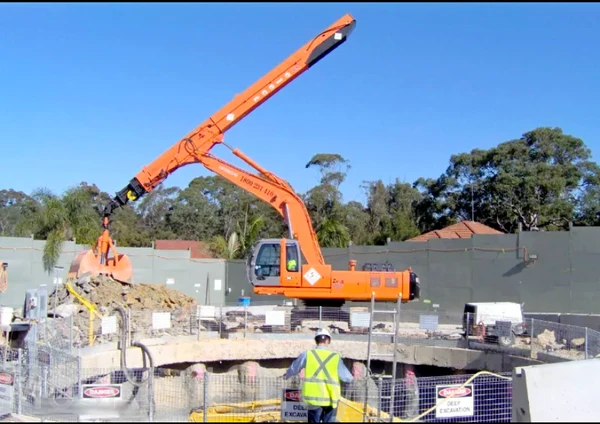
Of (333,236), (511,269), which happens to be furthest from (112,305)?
(333,236)

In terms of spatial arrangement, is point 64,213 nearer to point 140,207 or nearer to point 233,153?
point 233,153

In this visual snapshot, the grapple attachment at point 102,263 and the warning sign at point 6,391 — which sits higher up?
the grapple attachment at point 102,263

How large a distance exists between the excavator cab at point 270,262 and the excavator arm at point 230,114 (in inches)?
153

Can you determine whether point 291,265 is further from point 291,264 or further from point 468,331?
point 468,331

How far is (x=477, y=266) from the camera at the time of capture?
28.8m

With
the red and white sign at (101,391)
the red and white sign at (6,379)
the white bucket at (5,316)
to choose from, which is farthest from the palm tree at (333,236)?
the red and white sign at (101,391)

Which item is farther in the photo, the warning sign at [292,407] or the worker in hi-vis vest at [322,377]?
the warning sign at [292,407]

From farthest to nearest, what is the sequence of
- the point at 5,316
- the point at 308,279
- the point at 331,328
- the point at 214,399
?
the point at 331,328, the point at 308,279, the point at 5,316, the point at 214,399

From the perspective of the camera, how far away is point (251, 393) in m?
12.7

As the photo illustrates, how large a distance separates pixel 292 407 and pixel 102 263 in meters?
14.2

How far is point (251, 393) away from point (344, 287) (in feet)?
32.3

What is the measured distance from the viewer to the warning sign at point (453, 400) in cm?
1009

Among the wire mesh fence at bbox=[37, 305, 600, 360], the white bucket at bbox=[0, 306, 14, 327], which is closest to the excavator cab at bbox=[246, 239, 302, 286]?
the wire mesh fence at bbox=[37, 305, 600, 360]

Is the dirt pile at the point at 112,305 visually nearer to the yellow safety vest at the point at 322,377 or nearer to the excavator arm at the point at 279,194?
the excavator arm at the point at 279,194
